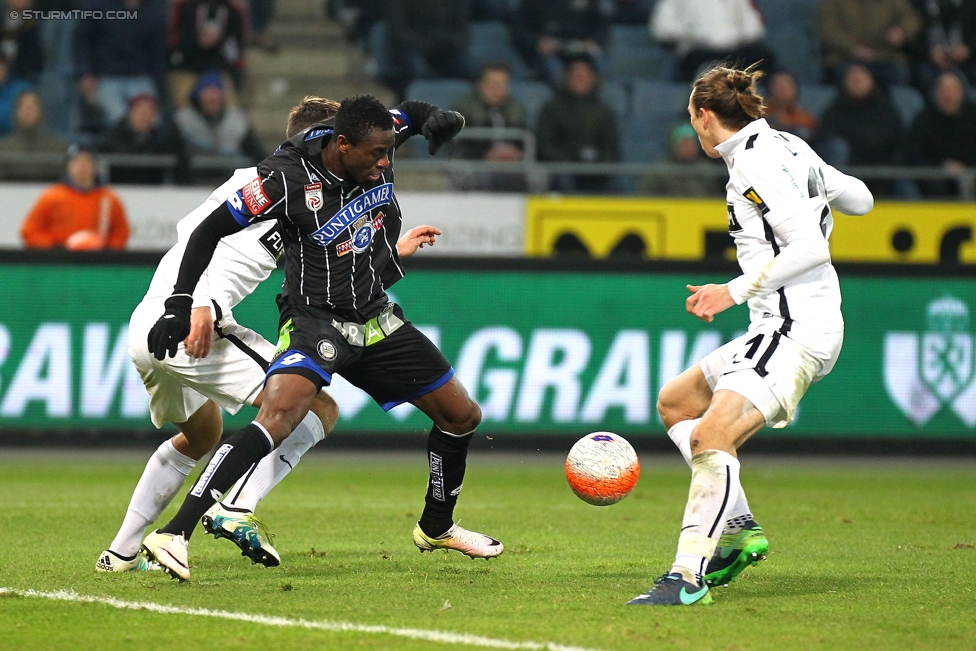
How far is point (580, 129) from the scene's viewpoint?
15867 mm

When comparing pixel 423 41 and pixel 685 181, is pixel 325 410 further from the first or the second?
→ pixel 423 41

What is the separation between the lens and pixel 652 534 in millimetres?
8258

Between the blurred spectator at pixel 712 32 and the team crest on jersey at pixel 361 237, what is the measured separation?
1155cm

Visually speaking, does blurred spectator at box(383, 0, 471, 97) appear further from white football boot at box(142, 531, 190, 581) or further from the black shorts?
white football boot at box(142, 531, 190, 581)

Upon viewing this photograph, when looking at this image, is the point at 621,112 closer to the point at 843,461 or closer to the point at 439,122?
the point at 843,461

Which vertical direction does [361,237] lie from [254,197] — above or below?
below

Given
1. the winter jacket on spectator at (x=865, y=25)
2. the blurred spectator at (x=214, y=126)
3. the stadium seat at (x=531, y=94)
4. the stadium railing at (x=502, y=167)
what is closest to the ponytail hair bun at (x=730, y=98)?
the stadium railing at (x=502, y=167)

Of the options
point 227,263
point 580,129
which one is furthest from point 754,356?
point 580,129

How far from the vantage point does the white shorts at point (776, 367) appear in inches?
230

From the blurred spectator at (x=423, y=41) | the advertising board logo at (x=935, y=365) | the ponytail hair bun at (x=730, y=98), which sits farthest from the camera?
the blurred spectator at (x=423, y=41)

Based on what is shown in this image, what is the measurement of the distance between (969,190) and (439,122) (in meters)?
10.3

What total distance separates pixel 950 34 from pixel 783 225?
14.0m

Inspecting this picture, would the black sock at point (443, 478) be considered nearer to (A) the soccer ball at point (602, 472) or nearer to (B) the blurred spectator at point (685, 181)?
(A) the soccer ball at point (602, 472)

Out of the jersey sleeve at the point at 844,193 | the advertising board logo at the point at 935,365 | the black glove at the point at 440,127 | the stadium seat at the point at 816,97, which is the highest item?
the black glove at the point at 440,127
